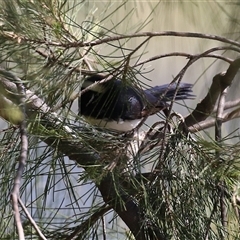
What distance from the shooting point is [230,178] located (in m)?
0.74

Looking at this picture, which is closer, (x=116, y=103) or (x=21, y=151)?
(x=21, y=151)

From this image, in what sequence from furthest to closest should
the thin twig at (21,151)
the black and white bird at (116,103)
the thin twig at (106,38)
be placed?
the black and white bird at (116,103) < the thin twig at (106,38) < the thin twig at (21,151)

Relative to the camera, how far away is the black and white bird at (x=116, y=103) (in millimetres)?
883

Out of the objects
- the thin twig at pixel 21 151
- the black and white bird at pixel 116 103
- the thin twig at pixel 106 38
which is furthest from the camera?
the black and white bird at pixel 116 103

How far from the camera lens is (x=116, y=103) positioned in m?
1.05

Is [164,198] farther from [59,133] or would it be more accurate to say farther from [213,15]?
[213,15]

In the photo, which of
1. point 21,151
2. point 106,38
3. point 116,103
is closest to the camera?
point 21,151

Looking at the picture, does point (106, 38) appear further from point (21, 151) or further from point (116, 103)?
point (116, 103)

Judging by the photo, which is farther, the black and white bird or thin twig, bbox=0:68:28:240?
the black and white bird

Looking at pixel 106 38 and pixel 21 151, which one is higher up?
pixel 106 38

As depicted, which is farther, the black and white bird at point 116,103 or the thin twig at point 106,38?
the black and white bird at point 116,103

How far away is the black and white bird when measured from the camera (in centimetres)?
88

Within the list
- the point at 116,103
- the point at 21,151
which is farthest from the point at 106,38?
the point at 116,103

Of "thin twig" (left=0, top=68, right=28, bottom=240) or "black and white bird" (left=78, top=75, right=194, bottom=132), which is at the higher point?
"black and white bird" (left=78, top=75, right=194, bottom=132)
